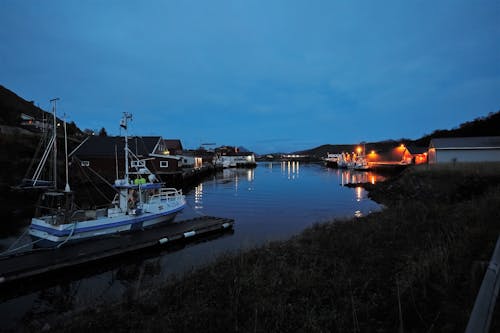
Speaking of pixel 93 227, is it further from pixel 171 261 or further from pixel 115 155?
pixel 115 155

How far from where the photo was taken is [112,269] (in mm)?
11898

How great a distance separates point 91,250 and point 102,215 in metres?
4.05

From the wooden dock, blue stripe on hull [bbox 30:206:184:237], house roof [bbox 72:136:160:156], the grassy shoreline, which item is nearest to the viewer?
the grassy shoreline

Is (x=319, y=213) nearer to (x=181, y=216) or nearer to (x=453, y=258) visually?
(x=181, y=216)

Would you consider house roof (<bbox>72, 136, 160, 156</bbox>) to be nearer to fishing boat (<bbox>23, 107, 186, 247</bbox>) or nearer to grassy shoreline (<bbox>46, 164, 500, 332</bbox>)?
fishing boat (<bbox>23, 107, 186, 247</bbox>)

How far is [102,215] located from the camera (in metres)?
16.0

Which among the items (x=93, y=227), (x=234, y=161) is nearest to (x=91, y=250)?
(x=93, y=227)

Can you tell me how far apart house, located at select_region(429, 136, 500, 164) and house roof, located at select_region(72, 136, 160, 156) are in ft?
145

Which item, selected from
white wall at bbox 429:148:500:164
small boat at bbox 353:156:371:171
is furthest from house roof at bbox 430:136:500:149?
small boat at bbox 353:156:371:171

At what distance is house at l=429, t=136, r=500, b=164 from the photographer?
41.5 m

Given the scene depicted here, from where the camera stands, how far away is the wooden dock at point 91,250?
10219 millimetres

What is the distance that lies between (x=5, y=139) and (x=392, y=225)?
48.9m

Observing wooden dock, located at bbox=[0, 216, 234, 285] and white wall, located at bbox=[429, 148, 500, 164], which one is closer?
wooden dock, located at bbox=[0, 216, 234, 285]

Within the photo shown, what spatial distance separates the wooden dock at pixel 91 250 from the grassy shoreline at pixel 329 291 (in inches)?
184
